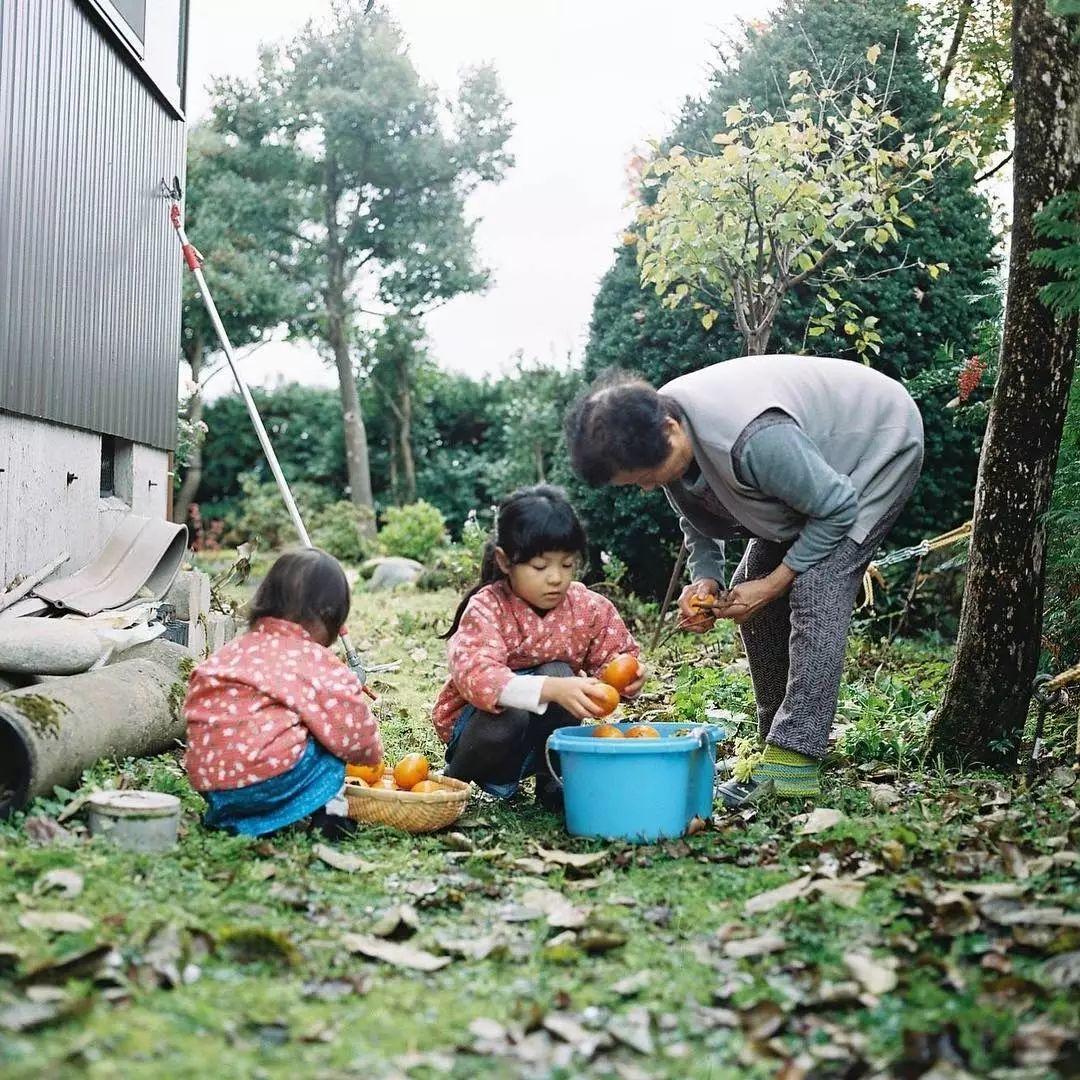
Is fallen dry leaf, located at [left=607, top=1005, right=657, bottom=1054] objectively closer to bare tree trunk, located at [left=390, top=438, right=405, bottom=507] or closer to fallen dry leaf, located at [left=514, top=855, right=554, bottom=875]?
fallen dry leaf, located at [left=514, top=855, right=554, bottom=875]

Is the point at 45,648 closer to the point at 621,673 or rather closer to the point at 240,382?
the point at 621,673

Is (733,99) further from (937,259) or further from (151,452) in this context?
(151,452)

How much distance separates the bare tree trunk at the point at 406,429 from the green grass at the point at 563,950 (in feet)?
45.6

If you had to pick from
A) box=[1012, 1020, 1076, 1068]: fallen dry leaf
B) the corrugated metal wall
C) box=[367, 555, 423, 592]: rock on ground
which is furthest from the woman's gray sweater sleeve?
box=[367, 555, 423, 592]: rock on ground

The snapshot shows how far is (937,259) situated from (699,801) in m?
5.29

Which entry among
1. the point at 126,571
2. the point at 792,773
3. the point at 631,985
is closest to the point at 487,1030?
the point at 631,985

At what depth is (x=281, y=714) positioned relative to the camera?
3.06 meters

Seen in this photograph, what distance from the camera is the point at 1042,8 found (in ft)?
11.3

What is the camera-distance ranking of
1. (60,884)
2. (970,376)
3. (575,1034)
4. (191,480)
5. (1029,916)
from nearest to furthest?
(575,1034), (1029,916), (60,884), (970,376), (191,480)

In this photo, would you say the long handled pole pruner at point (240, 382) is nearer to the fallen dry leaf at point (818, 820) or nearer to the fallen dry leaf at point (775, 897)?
the fallen dry leaf at point (818, 820)

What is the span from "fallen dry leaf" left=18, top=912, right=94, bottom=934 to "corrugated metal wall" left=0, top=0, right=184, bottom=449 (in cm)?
340

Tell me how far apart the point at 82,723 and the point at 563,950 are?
1.85 metres

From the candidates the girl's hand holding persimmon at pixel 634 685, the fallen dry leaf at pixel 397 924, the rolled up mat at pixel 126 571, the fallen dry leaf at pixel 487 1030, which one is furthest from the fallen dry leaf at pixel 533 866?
the rolled up mat at pixel 126 571

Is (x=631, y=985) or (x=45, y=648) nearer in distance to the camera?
(x=631, y=985)
